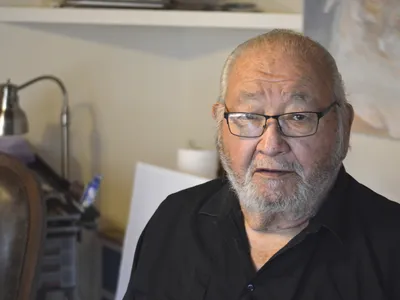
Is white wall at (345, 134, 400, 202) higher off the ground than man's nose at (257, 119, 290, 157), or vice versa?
man's nose at (257, 119, 290, 157)

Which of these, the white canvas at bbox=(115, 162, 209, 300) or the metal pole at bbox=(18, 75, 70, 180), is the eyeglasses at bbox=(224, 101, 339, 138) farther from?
the metal pole at bbox=(18, 75, 70, 180)

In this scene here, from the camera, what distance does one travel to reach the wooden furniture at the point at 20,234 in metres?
1.79

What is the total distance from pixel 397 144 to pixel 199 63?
36.9 inches

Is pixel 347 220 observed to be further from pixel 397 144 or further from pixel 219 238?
pixel 397 144

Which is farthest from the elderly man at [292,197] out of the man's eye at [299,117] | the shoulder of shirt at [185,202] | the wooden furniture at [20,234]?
the wooden furniture at [20,234]

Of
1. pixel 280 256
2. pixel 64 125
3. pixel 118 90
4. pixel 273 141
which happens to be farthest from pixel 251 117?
pixel 118 90

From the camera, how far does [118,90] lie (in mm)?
2461

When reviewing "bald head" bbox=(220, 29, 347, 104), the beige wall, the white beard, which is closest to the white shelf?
the beige wall

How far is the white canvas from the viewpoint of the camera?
197 centimetres

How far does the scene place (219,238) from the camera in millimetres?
1464

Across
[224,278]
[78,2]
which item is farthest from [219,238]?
[78,2]

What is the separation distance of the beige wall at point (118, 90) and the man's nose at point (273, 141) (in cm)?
96

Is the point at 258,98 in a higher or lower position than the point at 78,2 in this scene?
lower

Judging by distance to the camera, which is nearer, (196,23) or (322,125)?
(322,125)
